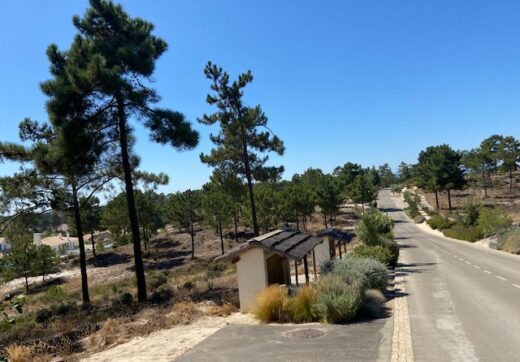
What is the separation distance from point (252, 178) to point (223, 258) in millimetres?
13358

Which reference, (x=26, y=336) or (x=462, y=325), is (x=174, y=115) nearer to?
(x=26, y=336)

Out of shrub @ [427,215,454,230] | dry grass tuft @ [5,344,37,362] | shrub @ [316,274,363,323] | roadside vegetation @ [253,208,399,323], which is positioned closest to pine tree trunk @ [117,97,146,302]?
roadside vegetation @ [253,208,399,323]

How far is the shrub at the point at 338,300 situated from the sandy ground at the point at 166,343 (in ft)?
6.73

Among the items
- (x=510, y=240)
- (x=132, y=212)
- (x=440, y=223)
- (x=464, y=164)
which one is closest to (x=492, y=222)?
(x=510, y=240)

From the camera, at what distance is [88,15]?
1814cm

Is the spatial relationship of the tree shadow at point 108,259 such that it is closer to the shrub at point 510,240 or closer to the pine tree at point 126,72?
the pine tree at point 126,72

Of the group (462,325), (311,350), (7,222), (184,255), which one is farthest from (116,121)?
(184,255)

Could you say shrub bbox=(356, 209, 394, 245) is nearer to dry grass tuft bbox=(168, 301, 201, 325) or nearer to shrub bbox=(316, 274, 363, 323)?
dry grass tuft bbox=(168, 301, 201, 325)

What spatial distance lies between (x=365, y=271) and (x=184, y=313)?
625 centimetres

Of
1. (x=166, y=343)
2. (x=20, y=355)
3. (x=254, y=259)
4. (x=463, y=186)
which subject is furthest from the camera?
(x=463, y=186)

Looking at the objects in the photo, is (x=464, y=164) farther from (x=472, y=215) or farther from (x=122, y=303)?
(x=122, y=303)

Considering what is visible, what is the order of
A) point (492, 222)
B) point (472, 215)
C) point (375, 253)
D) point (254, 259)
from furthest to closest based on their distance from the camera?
point (472, 215) → point (492, 222) → point (375, 253) → point (254, 259)

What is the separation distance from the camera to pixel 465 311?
1173cm

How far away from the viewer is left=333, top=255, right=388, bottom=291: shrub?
13.8 meters
